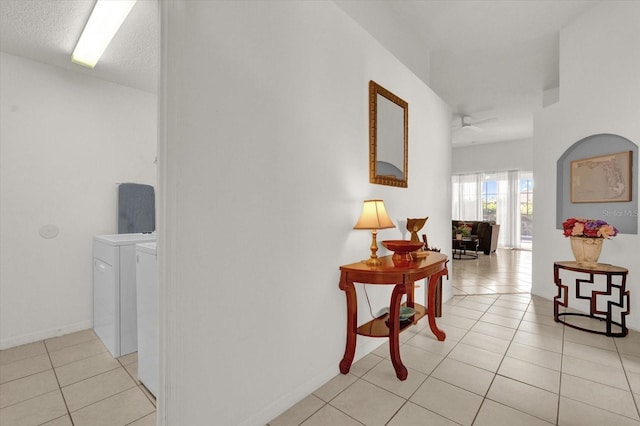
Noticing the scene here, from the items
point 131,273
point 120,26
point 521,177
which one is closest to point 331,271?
point 131,273

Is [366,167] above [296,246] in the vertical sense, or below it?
above

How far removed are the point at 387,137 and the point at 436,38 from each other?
7.17 ft

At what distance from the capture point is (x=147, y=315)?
191 centimetres

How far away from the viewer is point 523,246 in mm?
9000

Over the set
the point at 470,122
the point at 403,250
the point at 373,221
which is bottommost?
the point at 403,250

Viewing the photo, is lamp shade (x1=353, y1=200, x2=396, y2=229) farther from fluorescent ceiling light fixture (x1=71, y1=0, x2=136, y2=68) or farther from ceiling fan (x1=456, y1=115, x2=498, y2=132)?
ceiling fan (x1=456, y1=115, x2=498, y2=132)

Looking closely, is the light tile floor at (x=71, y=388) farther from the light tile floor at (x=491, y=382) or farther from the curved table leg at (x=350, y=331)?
the curved table leg at (x=350, y=331)

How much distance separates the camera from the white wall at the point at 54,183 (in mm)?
2736

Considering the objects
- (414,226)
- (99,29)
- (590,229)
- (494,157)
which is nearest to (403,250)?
(414,226)

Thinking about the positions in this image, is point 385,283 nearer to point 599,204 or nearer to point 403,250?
point 403,250

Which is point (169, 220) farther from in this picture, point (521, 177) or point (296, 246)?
point (521, 177)

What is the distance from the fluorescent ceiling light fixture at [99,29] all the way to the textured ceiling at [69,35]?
0.15 ft

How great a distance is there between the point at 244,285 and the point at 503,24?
4328 millimetres

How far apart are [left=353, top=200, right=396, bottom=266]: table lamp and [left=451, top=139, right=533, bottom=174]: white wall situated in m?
7.81
